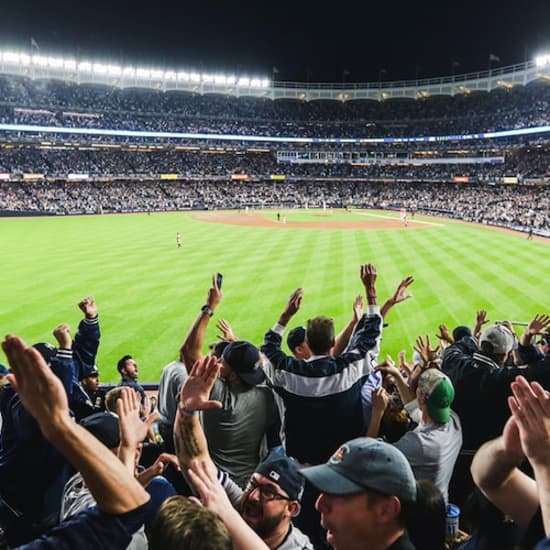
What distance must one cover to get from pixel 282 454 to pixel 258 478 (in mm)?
667

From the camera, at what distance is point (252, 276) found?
2352cm

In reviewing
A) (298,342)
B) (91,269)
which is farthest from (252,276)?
(298,342)

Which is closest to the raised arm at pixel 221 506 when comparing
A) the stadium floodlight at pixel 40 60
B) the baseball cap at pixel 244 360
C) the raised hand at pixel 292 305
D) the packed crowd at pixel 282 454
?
the packed crowd at pixel 282 454

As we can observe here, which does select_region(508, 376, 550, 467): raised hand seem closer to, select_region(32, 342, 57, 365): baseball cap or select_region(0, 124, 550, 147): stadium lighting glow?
select_region(32, 342, 57, 365): baseball cap

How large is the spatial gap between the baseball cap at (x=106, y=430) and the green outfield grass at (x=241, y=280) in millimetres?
9022

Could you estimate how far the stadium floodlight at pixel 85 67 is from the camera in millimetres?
76312

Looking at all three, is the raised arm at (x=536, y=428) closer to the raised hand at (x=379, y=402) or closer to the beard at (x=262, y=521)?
the beard at (x=262, y=521)

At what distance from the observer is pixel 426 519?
2.88 meters

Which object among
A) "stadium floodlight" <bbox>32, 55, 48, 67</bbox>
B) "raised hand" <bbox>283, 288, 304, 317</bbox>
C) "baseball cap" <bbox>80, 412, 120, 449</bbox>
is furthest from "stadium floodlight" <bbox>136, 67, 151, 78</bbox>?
"baseball cap" <bbox>80, 412, 120, 449</bbox>

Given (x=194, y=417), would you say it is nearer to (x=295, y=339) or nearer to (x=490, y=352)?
(x=490, y=352)

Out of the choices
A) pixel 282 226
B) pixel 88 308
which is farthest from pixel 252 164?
pixel 88 308

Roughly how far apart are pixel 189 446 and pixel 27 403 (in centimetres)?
98

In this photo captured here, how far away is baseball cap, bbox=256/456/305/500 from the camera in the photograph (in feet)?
10.1

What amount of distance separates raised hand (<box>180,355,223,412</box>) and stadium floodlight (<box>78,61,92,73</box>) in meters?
85.7
